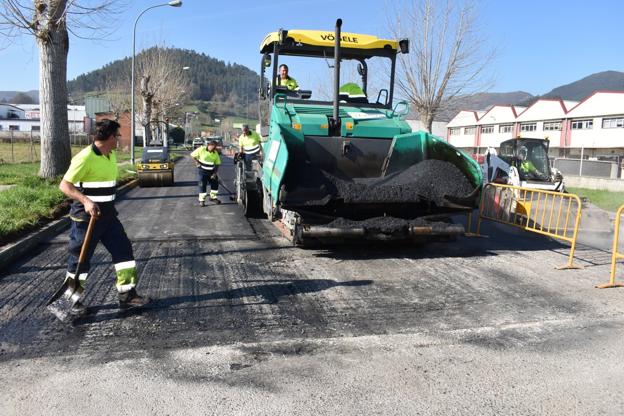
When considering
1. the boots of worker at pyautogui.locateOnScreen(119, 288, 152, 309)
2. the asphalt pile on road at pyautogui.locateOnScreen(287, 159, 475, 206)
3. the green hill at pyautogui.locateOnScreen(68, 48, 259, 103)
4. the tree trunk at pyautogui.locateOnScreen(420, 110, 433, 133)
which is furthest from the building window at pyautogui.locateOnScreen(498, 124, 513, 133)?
the green hill at pyautogui.locateOnScreen(68, 48, 259, 103)

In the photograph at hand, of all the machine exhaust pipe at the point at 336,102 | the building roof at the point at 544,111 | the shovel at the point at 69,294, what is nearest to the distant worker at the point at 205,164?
the machine exhaust pipe at the point at 336,102

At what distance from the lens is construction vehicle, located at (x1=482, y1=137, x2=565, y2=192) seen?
1318 centimetres

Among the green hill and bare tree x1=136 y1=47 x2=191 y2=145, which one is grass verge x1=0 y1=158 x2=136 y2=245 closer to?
bare tree x1=136 y1=47 x2=191 y2=145

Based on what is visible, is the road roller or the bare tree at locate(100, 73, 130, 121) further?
the bare tree at locate(100, 73, 130, 121)

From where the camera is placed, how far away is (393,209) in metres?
6.19

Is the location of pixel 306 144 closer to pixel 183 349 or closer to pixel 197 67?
pixel 183 349

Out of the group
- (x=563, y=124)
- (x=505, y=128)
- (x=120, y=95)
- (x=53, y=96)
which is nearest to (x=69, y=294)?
(x=53, y=96)

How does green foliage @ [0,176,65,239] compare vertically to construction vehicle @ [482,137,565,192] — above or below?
below

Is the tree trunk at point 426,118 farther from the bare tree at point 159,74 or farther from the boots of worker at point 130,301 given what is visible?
the bare tree at point 159,74

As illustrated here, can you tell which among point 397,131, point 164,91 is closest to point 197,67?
point 164,91

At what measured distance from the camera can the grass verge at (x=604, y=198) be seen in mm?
14820

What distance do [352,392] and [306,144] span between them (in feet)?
12.6

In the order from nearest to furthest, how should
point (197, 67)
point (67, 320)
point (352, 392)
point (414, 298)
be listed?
point (352, 392) < point (67, 320) < point (414, 298) < point (197, 67)

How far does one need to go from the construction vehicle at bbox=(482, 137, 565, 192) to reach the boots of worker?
1108cm
